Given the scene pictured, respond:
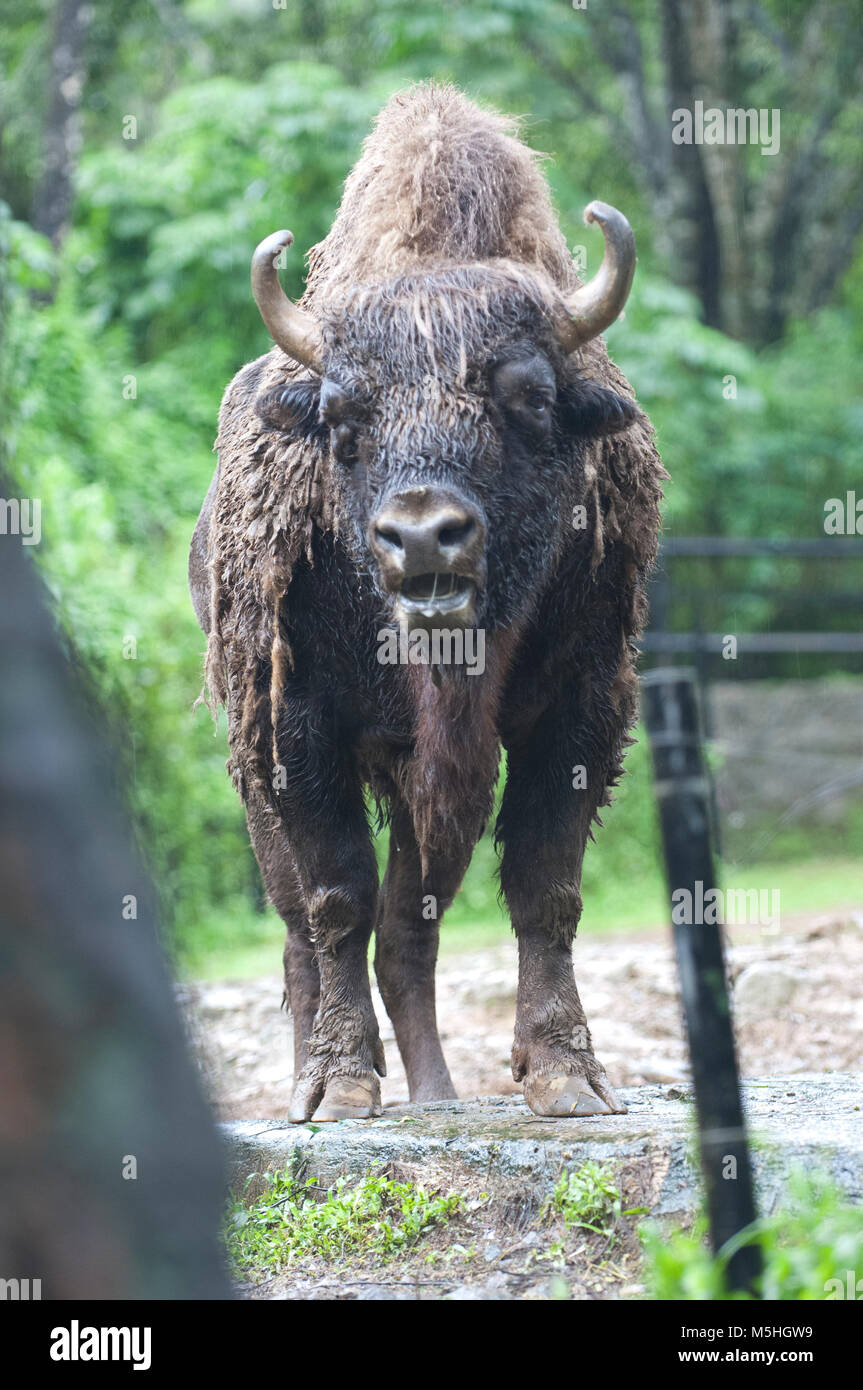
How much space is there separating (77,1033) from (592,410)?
3985mm

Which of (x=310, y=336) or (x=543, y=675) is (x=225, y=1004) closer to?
(x=543, y=675)

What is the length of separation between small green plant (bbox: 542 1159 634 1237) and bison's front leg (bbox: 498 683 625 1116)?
0.79m

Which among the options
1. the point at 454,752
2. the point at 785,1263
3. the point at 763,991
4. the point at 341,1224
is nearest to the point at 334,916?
the point at 454,752

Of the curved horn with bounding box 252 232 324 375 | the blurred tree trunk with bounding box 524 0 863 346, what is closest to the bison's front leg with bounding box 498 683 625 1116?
the curved horn with bounding box 252 232 324 375

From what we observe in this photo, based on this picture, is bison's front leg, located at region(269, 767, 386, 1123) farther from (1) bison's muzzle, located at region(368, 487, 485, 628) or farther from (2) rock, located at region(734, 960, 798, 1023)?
(2) rock, located at region(734, 960, 798, 1023)

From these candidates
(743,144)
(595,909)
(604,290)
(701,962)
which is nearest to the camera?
(701,962)

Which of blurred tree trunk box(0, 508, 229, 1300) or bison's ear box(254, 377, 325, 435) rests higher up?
bison's ear box(254, 377, 325, 435)

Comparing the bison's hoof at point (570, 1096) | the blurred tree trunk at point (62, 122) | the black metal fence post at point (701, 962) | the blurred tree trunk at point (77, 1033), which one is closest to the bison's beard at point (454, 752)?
the bison's hoof at point (570, 1096)

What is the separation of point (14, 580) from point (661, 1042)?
6917 millimetres

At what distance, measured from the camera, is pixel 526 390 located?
5.12 metres

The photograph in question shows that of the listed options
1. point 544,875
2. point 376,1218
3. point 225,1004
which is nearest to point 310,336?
point 544,875

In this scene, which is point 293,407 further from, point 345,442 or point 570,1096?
point 570,1096

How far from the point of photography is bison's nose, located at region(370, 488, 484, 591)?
4699 millimetres
